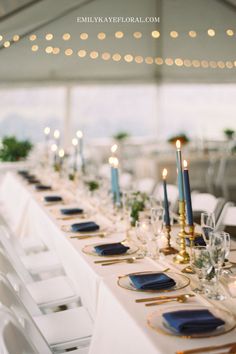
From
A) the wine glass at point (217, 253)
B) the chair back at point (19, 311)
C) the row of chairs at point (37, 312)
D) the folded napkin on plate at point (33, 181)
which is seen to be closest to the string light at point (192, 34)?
the wine glass at point (217, 253)

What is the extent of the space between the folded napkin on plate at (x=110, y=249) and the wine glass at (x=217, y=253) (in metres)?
0.71

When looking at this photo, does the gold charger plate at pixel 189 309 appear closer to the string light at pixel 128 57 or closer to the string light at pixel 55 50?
the string light at pixel 55 50

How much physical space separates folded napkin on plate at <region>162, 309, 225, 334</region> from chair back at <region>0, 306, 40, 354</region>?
19.3 inches

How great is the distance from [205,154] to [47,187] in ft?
14.9

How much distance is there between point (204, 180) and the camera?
9.30 m

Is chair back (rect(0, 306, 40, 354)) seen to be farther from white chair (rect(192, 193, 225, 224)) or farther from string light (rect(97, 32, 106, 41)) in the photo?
white chair (rect(192, 193, 225, 224))

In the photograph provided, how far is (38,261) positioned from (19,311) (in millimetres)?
1466

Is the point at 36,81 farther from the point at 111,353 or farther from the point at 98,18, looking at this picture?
the point at 111,353

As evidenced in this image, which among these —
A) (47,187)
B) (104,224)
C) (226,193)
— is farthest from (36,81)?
(104,224)

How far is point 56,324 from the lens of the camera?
96.7 inches

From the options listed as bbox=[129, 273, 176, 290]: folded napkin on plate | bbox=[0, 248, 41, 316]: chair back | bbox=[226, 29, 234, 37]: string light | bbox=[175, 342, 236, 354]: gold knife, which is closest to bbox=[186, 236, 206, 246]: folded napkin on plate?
bbox=[129, 273, 176, 290]: folded napkin on plate

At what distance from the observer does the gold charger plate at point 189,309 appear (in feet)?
5.28

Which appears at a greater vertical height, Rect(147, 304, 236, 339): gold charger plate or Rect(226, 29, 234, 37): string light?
Rect(226, 29, 234, 37): string light

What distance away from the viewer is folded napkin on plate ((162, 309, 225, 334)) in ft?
5.30
